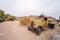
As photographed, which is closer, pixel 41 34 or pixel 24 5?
pixel 41 34

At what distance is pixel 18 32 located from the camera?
2076 millimetres

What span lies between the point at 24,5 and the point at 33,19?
0.28 metres

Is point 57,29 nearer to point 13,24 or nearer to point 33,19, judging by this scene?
point 33,19

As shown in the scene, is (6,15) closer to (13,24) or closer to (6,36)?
(13,24)

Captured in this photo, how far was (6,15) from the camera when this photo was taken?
7.05 feet

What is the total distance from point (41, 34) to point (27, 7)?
1.59 ft

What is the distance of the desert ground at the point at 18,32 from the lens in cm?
203

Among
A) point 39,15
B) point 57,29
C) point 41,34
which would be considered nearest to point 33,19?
point 39,15

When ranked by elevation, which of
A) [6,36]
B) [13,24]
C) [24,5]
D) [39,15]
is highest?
[24,5]

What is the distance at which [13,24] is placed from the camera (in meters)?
2.13

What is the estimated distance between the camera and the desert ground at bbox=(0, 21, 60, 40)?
2.03 metres

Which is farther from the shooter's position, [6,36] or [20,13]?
[20,13]

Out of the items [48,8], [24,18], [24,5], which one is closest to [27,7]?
[24,5]

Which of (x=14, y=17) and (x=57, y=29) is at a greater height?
(x=14, y=17)
